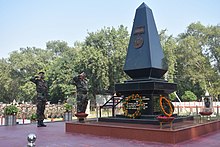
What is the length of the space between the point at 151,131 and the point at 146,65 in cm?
301

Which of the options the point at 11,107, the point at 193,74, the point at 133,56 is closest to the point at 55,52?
the point at 193,74

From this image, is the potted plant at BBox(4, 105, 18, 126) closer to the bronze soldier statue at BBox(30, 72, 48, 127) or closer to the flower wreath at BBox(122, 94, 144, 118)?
the bronze soldier statue at BBox(30, 72, 48, 127)

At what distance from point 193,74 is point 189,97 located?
18.9 feet

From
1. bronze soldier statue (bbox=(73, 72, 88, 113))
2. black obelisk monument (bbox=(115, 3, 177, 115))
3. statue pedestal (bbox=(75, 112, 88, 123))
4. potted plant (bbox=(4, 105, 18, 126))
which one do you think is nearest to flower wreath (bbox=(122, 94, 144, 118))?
black obelisk monument (bbox=(115, 3, 177, 115))

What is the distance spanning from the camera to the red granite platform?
21.9 ft

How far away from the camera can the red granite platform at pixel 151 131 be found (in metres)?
6.67

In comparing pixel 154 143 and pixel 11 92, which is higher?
pixel 11 92

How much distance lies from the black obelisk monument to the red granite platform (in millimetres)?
1439

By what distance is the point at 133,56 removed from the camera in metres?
9.80

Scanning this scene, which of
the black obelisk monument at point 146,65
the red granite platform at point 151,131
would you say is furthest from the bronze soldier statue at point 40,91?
the black obelisk monument at point 146,65

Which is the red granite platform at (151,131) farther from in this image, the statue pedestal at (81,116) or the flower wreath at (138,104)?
the flower wreath at (138,104)

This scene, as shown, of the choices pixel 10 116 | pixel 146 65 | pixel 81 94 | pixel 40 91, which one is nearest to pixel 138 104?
pixel 146 65

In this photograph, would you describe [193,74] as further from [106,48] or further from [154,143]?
[154,143]

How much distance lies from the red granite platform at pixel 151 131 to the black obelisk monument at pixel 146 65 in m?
1.44
